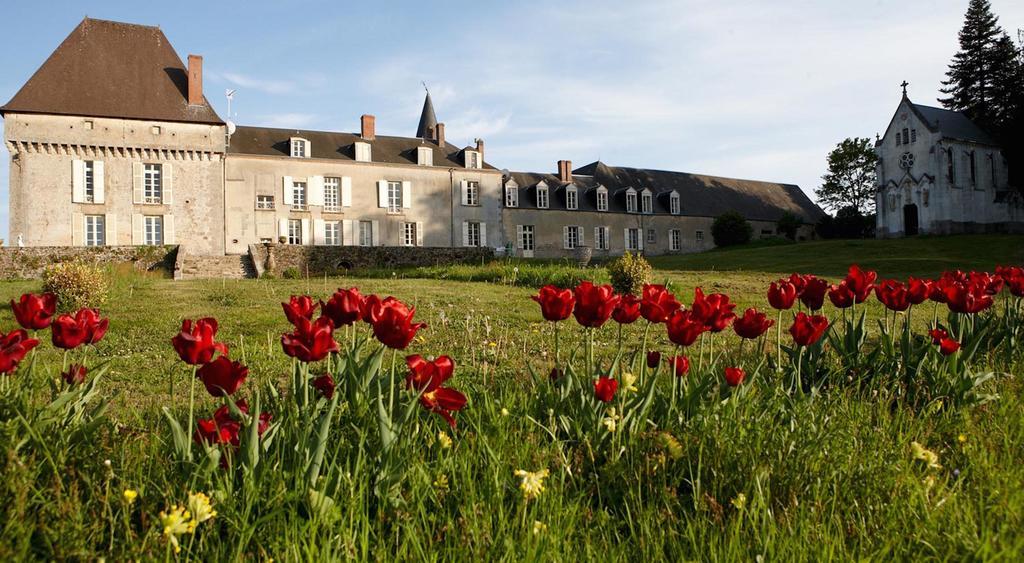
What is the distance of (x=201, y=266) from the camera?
2039cm

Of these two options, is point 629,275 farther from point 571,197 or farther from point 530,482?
point 571,197

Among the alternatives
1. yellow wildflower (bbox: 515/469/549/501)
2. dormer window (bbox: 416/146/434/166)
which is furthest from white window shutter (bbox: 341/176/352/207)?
yellow wildflower (bbox: 515/469/549/501)

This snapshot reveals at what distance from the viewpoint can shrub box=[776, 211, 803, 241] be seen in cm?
4181

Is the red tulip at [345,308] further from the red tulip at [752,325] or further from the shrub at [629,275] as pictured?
the shrub at [629,275]

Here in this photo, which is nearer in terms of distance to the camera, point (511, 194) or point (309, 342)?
point (309, 342)

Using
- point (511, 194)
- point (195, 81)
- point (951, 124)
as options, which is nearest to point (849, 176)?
point (951, 124)

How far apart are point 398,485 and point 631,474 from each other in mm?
850

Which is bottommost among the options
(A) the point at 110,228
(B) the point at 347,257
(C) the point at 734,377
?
(C) the point at 734,377

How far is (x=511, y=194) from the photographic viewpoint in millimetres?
37250

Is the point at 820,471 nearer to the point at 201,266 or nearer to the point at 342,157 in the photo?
the point at 201,266

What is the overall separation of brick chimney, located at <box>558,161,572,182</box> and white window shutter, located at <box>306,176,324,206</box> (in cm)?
1478

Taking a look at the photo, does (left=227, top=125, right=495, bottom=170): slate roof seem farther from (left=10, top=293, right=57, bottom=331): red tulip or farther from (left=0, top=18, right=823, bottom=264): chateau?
(left=10, top=293, right=57, bottom=331): red tulip

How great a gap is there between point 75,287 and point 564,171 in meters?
32.6

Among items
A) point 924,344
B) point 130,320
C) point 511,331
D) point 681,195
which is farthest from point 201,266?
point 681,195
